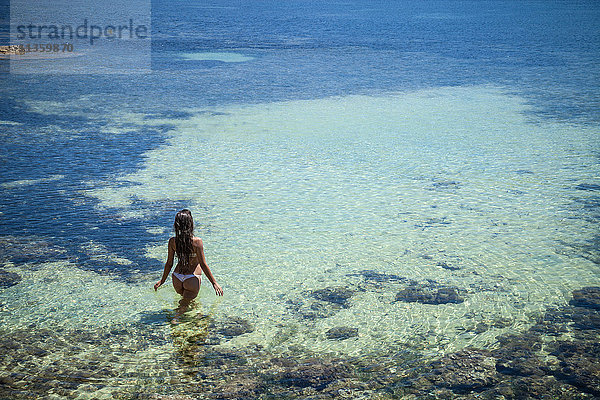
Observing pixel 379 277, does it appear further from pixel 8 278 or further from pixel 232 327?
pixel 8 278

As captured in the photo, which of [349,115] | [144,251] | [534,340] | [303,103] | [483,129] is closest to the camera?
[534,340]

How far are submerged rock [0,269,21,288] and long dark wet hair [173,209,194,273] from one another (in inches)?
73.1

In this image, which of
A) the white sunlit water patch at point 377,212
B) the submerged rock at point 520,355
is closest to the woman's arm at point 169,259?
the white sunlit water patch at point 377,212

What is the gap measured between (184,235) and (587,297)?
3.91 m

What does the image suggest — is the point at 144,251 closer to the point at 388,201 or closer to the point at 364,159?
the point at 388,201

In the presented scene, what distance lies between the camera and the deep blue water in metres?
7.48

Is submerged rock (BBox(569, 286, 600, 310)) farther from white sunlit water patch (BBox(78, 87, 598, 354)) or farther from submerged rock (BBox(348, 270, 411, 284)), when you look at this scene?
submerged rock (BBox(348, 270, 411, 284))

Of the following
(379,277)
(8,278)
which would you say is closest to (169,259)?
(8,278)

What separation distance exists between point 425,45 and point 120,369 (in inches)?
970

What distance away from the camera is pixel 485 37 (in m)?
29.2

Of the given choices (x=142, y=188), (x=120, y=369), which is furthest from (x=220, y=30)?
(x=120, y=369)

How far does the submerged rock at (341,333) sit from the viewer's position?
479 centimetres

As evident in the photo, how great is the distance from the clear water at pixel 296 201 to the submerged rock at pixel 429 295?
12 cm

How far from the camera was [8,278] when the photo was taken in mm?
5598
